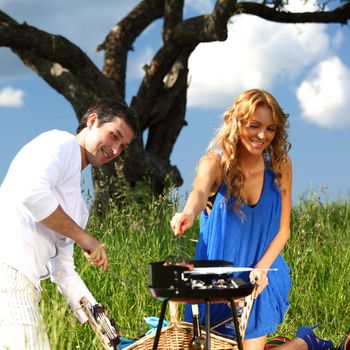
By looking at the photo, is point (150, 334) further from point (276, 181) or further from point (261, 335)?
point (276, 181)

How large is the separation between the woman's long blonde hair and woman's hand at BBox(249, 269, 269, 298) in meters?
0.40

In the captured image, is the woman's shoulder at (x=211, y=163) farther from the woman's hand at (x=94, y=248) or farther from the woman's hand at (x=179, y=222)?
the woman's hand at (x=94, y=248)

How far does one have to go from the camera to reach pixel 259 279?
386 cm

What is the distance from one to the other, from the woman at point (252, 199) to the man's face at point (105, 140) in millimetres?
487

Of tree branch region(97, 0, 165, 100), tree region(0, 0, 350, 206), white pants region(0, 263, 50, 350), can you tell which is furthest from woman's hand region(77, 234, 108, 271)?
tree branch region(97, 0, 165, 100)

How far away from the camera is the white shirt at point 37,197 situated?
325 centimetres

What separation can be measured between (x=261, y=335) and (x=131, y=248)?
224 cm

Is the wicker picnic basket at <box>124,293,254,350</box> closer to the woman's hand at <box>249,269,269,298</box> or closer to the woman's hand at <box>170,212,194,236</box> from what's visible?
the woman's hand at <box>249,269,269,298</box>

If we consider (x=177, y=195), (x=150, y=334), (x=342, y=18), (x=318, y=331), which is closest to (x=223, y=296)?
(x=150, y=334)

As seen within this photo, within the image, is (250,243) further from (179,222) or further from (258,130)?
(179,222)

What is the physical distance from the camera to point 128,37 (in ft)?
35.8

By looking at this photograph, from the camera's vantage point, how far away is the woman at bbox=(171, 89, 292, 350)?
395 centimetres

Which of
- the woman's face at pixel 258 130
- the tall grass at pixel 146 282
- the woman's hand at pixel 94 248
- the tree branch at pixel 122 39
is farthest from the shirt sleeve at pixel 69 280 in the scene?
the tree branch at pixel 122 39

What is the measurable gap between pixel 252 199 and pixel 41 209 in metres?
1.35
